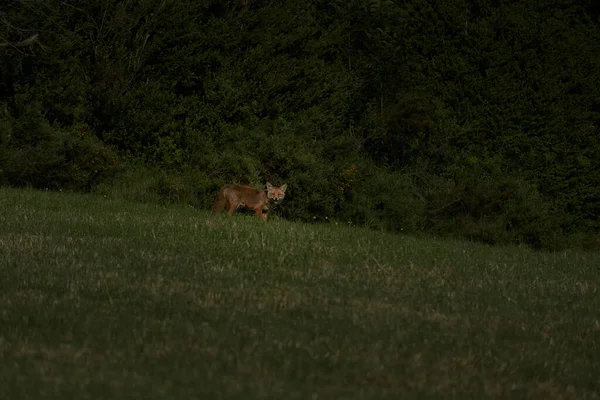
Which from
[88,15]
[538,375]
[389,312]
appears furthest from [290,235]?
[88,15]

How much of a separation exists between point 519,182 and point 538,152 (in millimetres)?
4291

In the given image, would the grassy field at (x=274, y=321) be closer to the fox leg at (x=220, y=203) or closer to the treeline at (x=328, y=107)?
the fox leg at (x=220, y=203)

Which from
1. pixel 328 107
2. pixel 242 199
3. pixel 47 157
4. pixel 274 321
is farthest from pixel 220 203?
pixel 274 321

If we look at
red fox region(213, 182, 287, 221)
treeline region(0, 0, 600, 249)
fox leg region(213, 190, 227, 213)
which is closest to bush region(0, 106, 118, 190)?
treeline region(0, 0, 600, 249)

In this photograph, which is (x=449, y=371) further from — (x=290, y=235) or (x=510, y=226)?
(x=510, y=226)

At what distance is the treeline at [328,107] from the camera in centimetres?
2380

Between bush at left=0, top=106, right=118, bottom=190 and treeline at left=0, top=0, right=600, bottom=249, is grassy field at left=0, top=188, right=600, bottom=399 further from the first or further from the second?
treeline at left=0, top=0, right=600, bottom=249

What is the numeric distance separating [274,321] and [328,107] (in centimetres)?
2176

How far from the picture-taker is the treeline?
23.8 meters

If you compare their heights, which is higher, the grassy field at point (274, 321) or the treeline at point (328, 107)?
the treeline at point (328, 107)

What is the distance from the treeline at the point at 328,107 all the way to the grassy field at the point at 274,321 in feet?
31.3

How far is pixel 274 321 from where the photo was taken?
830cm

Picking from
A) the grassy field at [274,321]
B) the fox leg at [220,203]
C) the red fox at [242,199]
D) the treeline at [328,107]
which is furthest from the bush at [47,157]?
the grassy field at [274,321]

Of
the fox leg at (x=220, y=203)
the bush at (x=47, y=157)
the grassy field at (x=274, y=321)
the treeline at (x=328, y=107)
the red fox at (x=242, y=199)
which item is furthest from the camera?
the treeline at (x=328, y=107)
